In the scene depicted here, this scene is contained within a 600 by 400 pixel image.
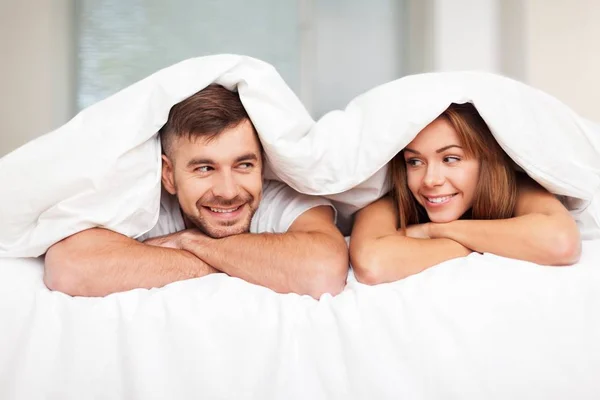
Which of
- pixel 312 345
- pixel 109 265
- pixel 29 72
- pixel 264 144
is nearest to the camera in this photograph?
pixel 312 345

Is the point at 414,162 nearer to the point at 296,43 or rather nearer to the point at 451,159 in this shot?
the point at 451,159

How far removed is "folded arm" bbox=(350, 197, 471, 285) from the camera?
1.04m

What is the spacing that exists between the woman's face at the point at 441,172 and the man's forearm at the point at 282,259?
0.22 meters

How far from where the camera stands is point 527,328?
88 cm

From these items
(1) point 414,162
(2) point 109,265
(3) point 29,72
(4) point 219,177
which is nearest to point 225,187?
(4) point 219,177

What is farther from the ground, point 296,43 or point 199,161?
point 296,43

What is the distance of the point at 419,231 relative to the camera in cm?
121

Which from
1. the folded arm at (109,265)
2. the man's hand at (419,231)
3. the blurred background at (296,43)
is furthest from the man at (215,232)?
the blurred background at (296,43)

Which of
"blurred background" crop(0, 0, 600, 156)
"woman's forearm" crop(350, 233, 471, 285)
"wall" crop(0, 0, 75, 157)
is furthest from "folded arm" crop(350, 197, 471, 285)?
"wall" crop(0, 0, 75, 157)

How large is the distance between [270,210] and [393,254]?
337mm

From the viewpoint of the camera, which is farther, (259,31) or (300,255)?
(259,31)

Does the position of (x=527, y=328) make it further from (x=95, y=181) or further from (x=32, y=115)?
(x=32, y=115)

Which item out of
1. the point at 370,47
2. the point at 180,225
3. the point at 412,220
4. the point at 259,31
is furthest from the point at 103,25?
the point at 412,220

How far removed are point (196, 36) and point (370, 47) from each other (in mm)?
872
